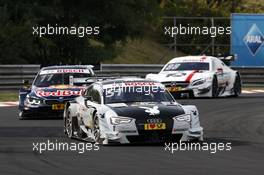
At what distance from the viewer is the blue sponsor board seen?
1602 inches

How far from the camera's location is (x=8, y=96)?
31.3 meters

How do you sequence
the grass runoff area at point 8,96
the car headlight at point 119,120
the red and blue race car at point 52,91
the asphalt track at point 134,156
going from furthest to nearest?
the grass runoff area at point 8,96, the red and blue race car at point 52,91, the car headlight at point 119,120, the asphalt track at point 134,156

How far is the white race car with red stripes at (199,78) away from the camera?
28.1m

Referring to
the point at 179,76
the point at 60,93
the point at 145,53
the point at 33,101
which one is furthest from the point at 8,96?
the point at 145,53

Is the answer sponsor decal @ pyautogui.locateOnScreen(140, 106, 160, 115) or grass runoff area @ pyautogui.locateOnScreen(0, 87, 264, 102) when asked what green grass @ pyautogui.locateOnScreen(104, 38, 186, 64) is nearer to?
grass runoff area @ pyautogui.locateOnScreen(0, 87, 264, 102)

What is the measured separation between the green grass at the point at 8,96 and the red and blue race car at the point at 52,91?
23.6 feet

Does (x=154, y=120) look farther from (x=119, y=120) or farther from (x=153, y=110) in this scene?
(x=119, y=120)

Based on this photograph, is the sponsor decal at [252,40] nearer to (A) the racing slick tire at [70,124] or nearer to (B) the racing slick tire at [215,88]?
(B) the racing slick tire at [215,88]

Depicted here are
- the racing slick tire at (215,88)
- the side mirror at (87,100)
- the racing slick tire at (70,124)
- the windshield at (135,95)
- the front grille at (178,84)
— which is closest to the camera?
the windshield at (135,95)

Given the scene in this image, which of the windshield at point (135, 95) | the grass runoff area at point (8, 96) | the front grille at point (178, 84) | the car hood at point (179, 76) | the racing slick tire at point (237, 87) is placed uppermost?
the windshield at point (135, 95)

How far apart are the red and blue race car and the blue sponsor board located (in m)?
18.5

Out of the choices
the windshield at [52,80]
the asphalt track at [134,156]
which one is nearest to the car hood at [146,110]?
the asphalt track at [134,156]

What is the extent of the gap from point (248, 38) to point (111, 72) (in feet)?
26.6

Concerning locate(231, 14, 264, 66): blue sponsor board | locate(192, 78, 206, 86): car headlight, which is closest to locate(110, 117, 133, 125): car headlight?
locate(192, 78, 206, 86): car headlight
